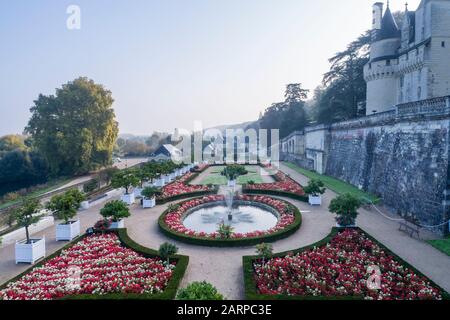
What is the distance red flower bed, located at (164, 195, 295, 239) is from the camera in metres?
13.4

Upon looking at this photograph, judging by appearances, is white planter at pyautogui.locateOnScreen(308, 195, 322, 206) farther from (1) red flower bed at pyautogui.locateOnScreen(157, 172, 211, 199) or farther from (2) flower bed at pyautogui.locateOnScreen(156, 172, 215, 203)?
(1) red flower bed at pyautogui.locateOnScreen(157, 172, 211, 199)

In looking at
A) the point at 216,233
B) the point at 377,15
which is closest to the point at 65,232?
the point at 216,233

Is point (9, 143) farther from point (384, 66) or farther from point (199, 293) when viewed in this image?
point (199, 293)

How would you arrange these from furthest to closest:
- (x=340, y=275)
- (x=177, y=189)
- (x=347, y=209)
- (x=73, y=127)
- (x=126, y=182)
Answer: (x=73, y=127), (x=177, y=189), (x=126, y=182), (x=347, y=209), (x=340, y=275)

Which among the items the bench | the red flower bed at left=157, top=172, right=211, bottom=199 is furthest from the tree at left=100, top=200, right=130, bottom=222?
the bench

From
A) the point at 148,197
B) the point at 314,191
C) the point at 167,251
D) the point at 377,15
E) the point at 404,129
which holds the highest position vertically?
the point at 377,15

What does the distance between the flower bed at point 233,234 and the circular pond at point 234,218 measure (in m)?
0.54

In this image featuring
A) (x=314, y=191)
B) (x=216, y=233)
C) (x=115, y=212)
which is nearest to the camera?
(x=216, y=233)

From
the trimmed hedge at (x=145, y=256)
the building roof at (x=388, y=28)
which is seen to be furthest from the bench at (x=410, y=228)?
the building roof at (x=388, y=28)

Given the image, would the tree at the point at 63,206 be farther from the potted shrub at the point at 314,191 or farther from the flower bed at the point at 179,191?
the potted shrub at the point at 314,191

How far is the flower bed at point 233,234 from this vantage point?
12.8m

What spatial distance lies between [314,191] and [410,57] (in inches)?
673

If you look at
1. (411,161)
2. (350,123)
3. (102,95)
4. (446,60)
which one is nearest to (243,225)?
(411,161)

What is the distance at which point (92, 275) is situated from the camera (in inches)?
386
